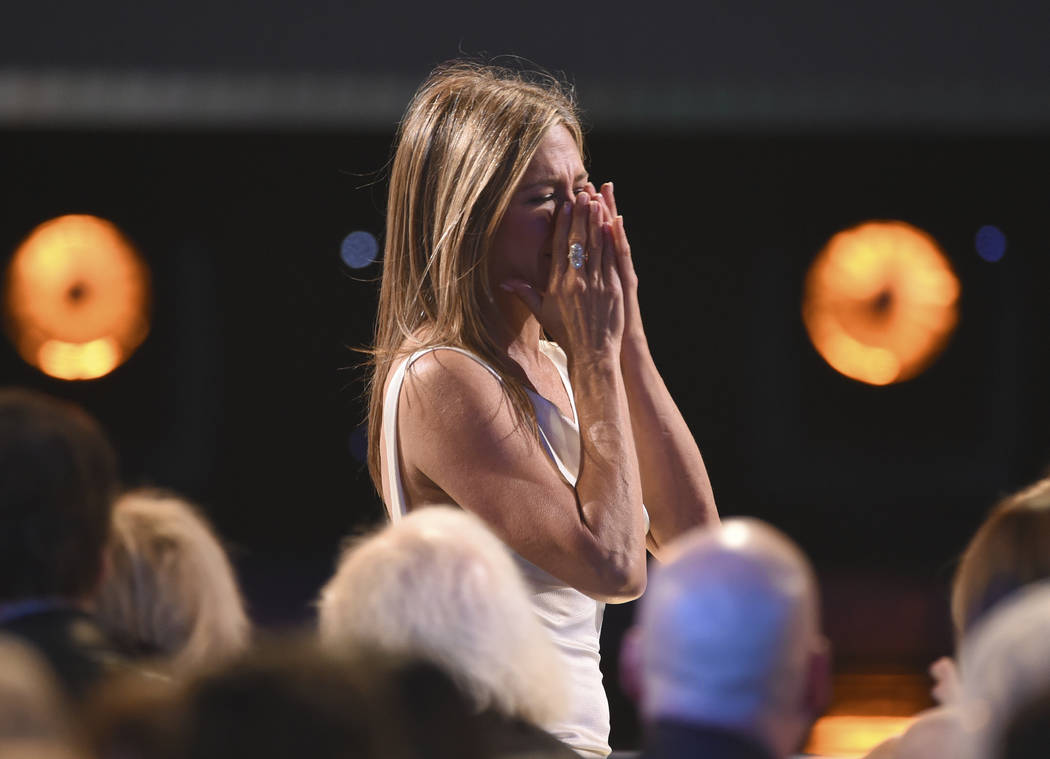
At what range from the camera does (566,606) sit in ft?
5.30

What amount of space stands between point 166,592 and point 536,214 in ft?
2.13

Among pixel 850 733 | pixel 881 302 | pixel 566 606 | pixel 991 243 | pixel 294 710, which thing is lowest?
pixel 850 733

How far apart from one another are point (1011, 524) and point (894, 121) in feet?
12.2

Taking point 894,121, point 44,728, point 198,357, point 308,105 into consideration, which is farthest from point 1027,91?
point 44,728

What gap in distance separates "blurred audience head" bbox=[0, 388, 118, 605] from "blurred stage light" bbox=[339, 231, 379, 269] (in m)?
4.36

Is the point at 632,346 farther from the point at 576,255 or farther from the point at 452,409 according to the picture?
the point at 452,409

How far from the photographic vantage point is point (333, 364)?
19.1 ft

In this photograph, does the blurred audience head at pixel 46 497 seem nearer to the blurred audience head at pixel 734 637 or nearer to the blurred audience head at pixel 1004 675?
the blurred audience head at pixel 734 637

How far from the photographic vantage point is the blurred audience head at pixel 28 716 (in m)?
0.82

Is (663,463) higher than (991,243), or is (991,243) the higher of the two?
(991,243)

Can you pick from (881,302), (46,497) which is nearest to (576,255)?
(46,497)

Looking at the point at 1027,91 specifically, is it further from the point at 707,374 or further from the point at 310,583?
the point at 310,583

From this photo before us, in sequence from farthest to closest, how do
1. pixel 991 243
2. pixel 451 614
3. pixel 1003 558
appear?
pixel 991 243, pixel 1003 558, pixel 451 614

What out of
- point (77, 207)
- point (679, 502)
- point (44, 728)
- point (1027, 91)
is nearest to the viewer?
point (44, 728)
